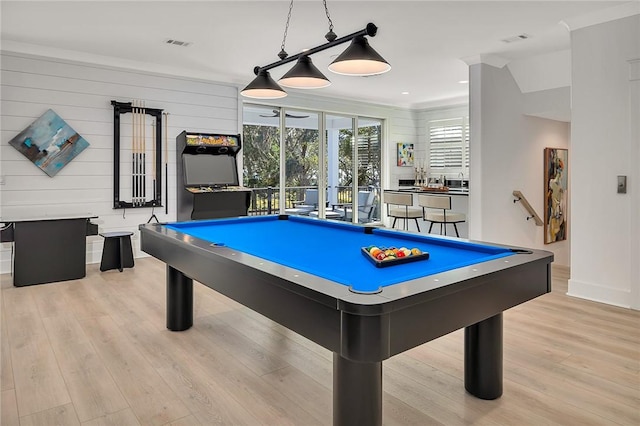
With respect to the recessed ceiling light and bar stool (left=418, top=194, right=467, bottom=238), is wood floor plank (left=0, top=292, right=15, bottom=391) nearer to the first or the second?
the recessed ceiling light

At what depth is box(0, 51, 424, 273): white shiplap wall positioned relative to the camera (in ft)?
16.1

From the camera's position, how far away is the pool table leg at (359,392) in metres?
1.52

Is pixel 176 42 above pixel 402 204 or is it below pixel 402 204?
above

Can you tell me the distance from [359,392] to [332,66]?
6.52 feet

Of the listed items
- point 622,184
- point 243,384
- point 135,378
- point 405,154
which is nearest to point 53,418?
point 135,378

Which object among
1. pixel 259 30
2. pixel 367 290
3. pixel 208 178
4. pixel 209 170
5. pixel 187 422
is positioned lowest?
pixel 187 422

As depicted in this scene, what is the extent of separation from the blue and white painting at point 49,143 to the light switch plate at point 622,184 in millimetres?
5937

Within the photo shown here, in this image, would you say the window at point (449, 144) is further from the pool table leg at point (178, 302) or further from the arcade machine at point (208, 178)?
the pool table leg at point (178, 302)

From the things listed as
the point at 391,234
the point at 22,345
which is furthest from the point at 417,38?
the point at 22,345

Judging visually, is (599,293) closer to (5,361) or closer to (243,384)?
(243,384)

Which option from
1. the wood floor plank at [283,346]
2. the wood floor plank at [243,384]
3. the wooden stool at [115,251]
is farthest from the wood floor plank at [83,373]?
the wooden stool at [115,251]

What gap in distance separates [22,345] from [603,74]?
5.21 metres

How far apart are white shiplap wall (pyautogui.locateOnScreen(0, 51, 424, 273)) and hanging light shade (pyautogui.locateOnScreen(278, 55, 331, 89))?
3504 mm

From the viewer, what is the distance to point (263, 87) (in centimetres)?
333
